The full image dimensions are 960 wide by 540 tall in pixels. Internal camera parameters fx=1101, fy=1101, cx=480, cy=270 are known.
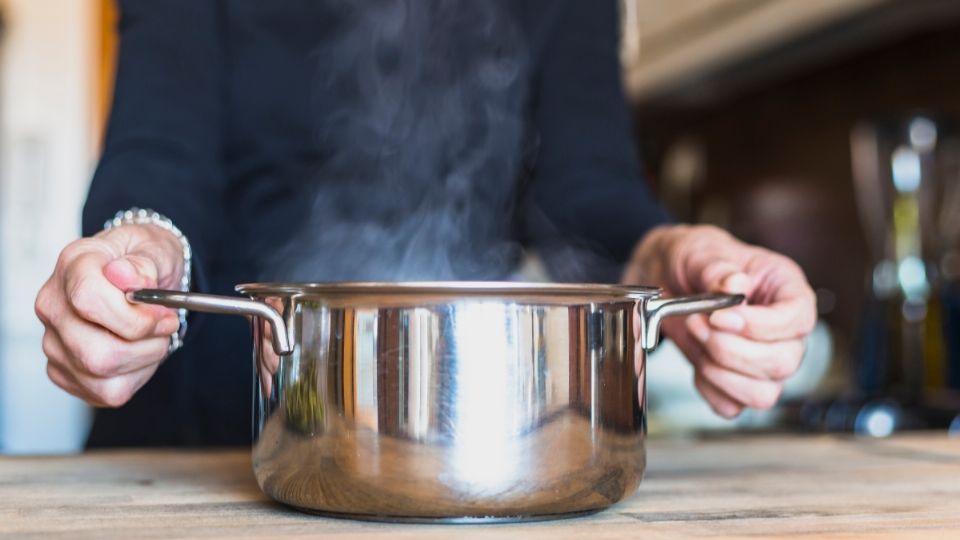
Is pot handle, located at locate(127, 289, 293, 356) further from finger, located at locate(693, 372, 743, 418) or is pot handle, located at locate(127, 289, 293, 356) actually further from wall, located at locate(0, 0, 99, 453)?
wall, located at locate(0, 0, 99, 453)

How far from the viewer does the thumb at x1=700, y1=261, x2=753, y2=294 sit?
0.70 meters

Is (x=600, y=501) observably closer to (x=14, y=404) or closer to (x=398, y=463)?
(x=398, y=463)

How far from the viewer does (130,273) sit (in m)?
0.57

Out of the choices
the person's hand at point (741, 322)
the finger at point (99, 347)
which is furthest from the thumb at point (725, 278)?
the finger at point (99, 347)

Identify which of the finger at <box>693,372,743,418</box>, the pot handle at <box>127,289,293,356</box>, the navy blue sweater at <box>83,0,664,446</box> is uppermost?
the navy blue sweater at <box>83,0,664,446</box>

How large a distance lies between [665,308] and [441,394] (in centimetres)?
15

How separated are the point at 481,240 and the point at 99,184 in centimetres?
38

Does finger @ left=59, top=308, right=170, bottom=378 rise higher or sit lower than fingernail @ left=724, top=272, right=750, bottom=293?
lower

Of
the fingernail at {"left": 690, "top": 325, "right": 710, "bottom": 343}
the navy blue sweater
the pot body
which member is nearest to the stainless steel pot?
the pot body

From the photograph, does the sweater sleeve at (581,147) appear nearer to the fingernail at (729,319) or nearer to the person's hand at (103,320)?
the fingernail at (729,319)

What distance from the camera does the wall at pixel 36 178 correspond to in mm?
3195

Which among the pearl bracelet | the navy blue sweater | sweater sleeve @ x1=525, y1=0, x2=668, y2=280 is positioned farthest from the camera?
sweater sleeve @ x1=525, y1=0, x2=668, y2=280

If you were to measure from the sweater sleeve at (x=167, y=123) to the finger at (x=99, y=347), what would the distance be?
0.11 m

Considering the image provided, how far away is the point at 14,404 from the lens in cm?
322
